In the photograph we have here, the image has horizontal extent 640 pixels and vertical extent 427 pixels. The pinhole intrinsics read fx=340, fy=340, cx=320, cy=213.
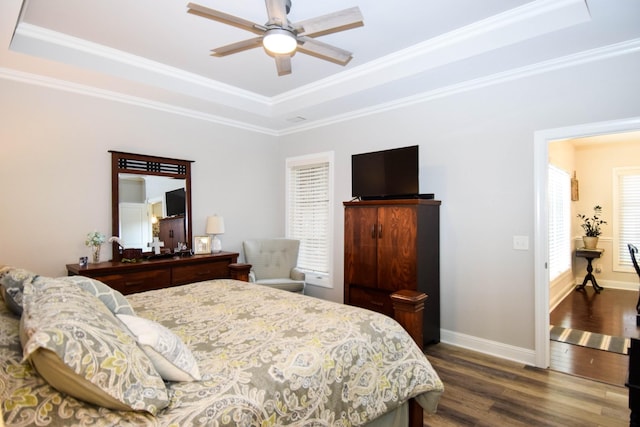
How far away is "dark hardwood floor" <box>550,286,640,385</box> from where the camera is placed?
9.77 ft

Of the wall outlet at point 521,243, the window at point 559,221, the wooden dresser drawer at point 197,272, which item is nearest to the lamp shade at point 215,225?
the wooden dresser drawer at point 197,272

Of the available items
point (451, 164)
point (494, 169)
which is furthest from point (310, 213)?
point (494, 169)

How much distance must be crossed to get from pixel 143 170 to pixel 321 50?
2.67 meters

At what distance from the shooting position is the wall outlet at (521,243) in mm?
3139

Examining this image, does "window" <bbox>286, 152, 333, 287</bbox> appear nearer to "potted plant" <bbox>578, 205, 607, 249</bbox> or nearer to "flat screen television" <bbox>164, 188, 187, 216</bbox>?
"flat screen television" <bbox>164, 188, 187, 216</bbox>

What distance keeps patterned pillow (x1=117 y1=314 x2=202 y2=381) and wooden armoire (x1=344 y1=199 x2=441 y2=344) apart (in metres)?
2.49

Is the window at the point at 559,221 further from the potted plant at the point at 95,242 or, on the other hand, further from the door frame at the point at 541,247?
the potted plant at the point at 95,242

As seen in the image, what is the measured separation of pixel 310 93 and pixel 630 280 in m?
6.49

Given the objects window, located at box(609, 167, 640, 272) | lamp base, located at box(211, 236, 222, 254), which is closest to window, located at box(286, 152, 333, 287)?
lamp base, located at box(211, 236, 222, 254)

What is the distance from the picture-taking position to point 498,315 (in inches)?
130

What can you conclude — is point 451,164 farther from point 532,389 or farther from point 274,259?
point 274,259

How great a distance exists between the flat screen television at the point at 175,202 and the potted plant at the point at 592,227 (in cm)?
678

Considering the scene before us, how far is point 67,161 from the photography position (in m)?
3.44

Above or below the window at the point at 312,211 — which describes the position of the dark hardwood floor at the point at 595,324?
below
